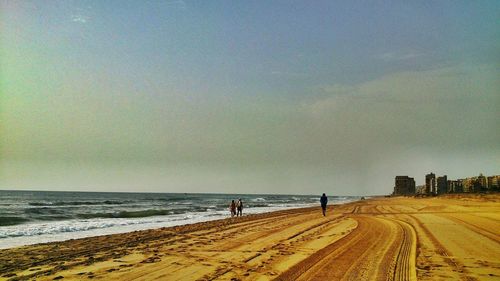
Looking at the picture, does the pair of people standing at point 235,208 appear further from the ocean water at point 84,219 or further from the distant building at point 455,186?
the distant building at point 455,186

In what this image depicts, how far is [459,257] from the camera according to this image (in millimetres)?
11258

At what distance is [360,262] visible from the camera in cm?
1053

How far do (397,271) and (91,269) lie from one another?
7.66m

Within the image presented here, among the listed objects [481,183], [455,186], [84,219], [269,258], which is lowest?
[84,219]

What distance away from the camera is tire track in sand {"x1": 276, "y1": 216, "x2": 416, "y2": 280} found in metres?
8.90

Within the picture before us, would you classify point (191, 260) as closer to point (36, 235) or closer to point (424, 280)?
point (424, 280)

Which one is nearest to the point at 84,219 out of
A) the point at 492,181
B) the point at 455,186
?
the point at 492,181

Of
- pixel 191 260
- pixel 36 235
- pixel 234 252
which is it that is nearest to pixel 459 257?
pixel 234 252

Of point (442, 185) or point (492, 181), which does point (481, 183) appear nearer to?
point (492, 181)

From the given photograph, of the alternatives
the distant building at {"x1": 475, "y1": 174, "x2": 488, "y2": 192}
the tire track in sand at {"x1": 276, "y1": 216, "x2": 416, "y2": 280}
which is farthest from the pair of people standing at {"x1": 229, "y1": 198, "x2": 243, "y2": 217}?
the distant building at {"x1": 475, "y1": 174, "x2": 488, "y2": 192}

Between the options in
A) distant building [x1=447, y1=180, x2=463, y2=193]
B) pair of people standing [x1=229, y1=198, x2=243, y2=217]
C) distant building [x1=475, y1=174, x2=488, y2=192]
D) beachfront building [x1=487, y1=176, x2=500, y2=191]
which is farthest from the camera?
distant building [x1=447, y1=180, x2=463, y2=193]

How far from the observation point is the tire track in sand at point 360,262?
29.2 ft

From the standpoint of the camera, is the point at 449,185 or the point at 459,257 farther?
the point at 449,185

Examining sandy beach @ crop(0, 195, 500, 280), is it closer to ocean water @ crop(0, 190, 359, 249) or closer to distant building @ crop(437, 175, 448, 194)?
ocean water @ crop(0, 190, 359, 249)
